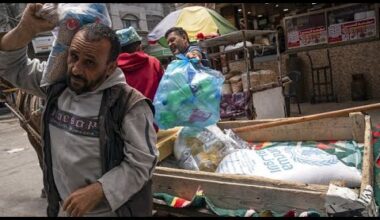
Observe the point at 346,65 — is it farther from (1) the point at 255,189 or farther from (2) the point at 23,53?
(2) the point at 23,53

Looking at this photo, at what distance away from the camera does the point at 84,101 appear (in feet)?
4.63

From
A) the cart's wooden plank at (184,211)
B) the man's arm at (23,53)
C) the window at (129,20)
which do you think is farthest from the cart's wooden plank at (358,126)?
the window at (129,20)

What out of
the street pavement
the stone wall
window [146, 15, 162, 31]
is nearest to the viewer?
the street pavement

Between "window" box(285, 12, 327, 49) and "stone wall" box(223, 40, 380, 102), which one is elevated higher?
"window" box(285, 12, 327, 49)

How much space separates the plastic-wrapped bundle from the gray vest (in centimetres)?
6

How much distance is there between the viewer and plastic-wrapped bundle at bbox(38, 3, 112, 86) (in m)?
1.47

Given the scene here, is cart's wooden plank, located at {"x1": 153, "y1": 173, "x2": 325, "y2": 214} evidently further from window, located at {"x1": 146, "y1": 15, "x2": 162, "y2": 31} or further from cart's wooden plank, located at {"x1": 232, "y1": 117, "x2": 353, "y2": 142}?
window, located at {"x1": 146, "y1": 15, "x2": 162, "y2": 31}

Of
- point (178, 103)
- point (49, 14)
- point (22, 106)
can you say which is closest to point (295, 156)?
point (178, 103)

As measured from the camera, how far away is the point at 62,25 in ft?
4.87

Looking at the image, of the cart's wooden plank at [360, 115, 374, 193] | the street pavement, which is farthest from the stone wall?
the street pavement

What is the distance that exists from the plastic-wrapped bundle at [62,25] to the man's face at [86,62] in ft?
0.36

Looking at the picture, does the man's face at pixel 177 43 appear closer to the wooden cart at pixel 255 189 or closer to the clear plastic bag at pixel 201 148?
the clear plastic bag at pixel 201 148

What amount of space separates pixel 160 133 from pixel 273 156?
3.57ft

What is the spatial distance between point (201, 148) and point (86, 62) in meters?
1.68
